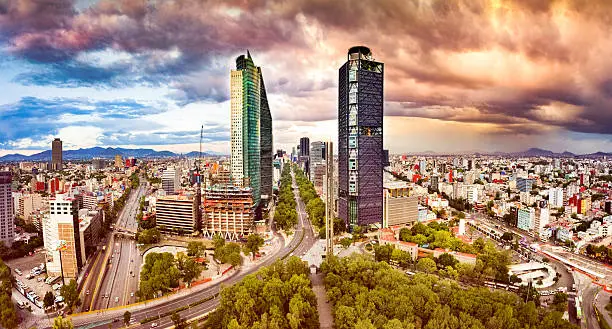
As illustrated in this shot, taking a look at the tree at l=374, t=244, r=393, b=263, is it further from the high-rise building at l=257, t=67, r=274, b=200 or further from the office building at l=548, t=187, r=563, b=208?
the office building at l=548, t=187, r=563, b=208

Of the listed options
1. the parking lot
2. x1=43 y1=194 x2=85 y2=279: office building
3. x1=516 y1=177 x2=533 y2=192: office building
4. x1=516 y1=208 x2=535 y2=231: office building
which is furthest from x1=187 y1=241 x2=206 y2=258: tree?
x1=516 y1=177 x2=533 y2=192: office building

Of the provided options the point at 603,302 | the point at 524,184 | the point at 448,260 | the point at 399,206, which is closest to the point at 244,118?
the point at 399,206

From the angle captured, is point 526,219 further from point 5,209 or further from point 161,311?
point 5,209

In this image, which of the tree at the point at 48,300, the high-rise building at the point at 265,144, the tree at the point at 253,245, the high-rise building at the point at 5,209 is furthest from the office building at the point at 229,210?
the high-rise building at the point at 5,209

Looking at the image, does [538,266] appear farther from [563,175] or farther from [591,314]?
[563,175]

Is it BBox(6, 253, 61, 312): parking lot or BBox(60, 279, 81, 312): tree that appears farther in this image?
BBox(6, 253, 61, 312): parking lot

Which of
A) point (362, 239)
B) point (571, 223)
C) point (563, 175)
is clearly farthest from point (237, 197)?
point (563, 175)

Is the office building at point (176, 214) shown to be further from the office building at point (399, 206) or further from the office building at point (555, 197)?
the office building at point (555, 197)
